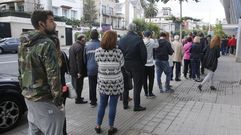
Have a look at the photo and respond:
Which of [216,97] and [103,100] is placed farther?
[216,97]

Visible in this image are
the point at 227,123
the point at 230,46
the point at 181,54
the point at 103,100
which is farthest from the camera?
the point at 230,46

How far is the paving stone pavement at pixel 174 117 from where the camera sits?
4.97 metres

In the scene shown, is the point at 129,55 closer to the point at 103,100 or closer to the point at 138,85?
the point at 138,85

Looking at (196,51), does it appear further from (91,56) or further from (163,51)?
(91,56)

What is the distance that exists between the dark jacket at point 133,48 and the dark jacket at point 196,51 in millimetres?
4788

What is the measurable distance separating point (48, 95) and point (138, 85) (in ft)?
11.0

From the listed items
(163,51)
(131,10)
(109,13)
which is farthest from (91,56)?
(131,10)

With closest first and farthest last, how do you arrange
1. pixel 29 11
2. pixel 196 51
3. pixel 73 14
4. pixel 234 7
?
pixel 196 51 → pixel 234 7 → pixel 29 11 → pixel 73 14

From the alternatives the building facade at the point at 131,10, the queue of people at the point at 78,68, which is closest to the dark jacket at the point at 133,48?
the queue of people at the point at 78,68

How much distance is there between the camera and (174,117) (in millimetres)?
5750

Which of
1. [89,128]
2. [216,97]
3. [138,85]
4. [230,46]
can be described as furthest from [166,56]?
[230,46]

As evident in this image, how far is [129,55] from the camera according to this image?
5934 mm

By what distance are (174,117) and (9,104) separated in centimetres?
332

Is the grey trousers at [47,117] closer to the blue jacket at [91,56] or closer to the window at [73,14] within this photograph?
the blue jacket at [91,56]
